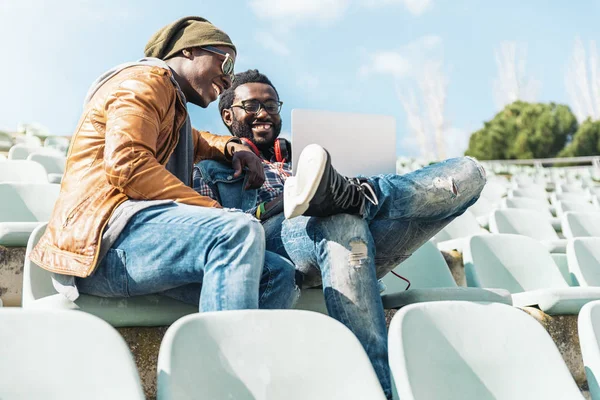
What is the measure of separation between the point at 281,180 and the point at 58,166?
2.38 metres

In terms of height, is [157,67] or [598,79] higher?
[157,67]

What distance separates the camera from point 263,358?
1.21 meters

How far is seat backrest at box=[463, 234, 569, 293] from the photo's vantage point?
2.69 m

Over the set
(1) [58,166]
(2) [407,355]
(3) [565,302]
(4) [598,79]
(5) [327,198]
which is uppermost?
(5) [327,198]

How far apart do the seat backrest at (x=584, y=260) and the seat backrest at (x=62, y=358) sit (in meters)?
2.19

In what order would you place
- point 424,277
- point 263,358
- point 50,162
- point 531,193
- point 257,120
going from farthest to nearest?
point 531,193 → point 50,162 → point 257,120 → point 424,277 → point 263,358

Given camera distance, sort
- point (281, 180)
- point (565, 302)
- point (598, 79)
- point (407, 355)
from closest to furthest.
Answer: point (407, 355) < point (565, 302) < point (281, 180) < point (598, 79)

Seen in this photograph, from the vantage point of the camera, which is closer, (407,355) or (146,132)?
(407,355)

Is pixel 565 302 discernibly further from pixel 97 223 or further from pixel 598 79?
pixel 598 79

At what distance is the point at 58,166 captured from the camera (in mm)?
4387

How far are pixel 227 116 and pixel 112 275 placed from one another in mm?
1300

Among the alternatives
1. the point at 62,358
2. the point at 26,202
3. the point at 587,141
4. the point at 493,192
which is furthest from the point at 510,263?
the point at 587,141

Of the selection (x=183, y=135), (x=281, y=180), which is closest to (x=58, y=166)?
(x=281, y=180)

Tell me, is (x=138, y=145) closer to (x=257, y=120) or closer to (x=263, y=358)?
(x=263, y=358)
